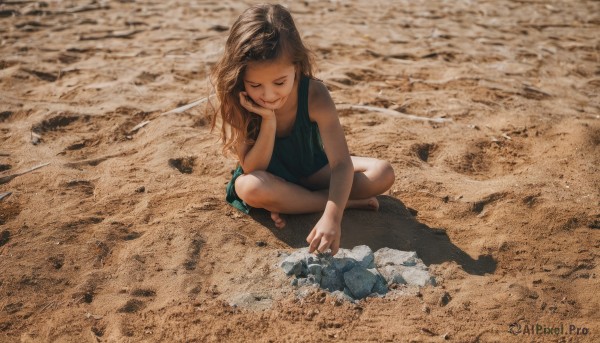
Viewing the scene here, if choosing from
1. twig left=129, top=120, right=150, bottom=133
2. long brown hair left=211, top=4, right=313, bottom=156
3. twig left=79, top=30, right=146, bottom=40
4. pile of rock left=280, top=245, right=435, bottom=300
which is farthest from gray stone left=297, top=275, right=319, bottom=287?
twig left=79, top=30, right=146, bottom=40

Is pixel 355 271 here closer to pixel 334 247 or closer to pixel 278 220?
pixel 334 247

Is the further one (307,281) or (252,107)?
(252,107)

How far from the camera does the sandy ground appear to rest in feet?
7.85

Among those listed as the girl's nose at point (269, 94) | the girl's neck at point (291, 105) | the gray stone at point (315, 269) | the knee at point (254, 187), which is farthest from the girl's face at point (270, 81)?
the gray stone at point (315, 269)

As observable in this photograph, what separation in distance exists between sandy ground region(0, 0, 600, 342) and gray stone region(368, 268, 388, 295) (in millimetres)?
73

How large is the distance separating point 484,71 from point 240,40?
3101 mm

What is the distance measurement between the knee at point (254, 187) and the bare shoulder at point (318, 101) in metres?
0.39

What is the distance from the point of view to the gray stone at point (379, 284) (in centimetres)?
255

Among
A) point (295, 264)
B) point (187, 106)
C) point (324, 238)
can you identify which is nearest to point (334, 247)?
point (324, 238)

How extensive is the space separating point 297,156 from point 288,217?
336mm

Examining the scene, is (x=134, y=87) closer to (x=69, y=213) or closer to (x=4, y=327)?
(x=69, y=213)

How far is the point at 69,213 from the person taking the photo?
10.0 feet

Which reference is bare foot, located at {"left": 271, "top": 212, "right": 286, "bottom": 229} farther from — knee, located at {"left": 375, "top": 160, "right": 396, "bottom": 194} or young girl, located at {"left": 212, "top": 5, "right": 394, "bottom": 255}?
knee, located at {"left": 375, "top": 160, "right": 396, "bottom": 194}

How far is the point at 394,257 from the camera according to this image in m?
2.73
